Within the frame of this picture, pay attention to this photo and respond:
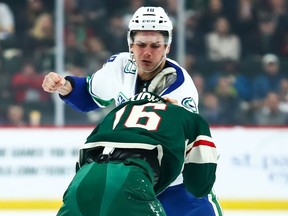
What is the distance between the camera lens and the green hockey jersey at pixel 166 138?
2.60m

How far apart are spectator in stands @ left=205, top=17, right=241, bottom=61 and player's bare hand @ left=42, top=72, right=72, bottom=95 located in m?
4.05

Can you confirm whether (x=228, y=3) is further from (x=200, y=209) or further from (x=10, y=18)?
(x=200, y=209)

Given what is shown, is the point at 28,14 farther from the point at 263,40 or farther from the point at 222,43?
the point at 263,40

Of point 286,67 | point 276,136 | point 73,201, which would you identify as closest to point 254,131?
point 276,136

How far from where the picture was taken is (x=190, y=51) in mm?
7512

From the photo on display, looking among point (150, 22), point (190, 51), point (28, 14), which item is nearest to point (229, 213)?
point (190, 51)

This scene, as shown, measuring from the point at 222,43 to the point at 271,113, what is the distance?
851 millimetres

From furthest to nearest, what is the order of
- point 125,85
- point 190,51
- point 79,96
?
point 190,51
point 79,96
point 125,85

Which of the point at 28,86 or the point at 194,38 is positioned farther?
the point at 194,38

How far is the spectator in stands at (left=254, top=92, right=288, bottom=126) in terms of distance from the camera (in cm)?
731

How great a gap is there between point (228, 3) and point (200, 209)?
480 cm

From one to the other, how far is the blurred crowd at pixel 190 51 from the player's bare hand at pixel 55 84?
3.44 m

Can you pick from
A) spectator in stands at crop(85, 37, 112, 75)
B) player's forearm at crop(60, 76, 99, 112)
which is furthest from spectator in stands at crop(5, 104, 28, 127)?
player's forearm at crop(60, 76, 99, 112)

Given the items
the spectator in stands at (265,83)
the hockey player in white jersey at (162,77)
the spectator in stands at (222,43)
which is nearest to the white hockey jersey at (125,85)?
the hockey player in white jersey at (162,77)
